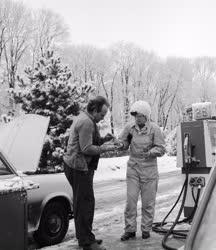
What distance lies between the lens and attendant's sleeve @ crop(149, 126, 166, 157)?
6.01m

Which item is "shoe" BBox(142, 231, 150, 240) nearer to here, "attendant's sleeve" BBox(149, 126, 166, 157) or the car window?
"attendant's sleeve" BBox(149, 126, 166, 157)

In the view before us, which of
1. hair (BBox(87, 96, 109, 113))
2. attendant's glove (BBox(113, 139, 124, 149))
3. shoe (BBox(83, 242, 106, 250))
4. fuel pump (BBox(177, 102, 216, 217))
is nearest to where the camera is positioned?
shoe (BBox(83, 242, 106, 250))

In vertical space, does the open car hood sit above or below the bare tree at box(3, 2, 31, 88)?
below

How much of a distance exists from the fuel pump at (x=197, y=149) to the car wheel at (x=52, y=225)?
5.67ft

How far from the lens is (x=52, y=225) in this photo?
6.25 metres

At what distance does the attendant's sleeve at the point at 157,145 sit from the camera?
601 cm

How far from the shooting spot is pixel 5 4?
44906 mm

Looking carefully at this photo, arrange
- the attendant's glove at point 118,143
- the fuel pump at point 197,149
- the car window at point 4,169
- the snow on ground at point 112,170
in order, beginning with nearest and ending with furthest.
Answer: the car window at point 4,169, the attendant's glove at point 118,143, the fuel pump at point 197,149, the snow on ground at point 112,170

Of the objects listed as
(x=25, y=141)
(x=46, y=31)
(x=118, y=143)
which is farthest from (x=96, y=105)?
(x=46, y=31)

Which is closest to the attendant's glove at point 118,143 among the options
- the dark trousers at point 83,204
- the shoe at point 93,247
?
the dark trousers at point 83,204

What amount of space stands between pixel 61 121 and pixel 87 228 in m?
12.7

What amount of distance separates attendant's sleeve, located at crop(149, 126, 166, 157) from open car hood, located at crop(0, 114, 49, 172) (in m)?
1.42

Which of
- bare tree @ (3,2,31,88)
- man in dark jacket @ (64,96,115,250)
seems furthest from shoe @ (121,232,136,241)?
bare tree @ (3,2,31,88)

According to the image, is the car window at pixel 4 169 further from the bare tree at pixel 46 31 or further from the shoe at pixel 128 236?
the bare tree at pixel 46 31
